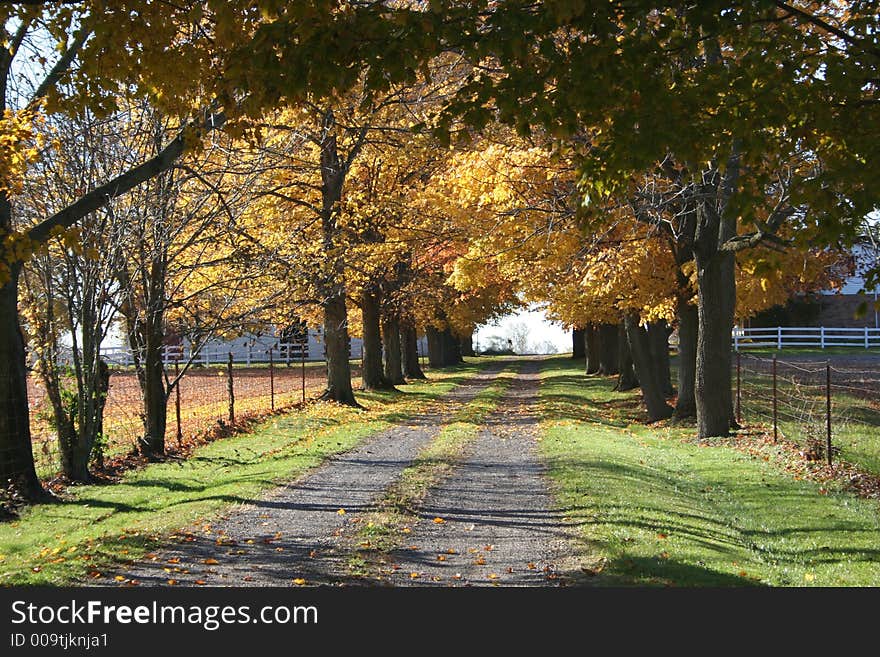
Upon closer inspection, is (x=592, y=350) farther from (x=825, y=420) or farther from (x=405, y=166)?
(x=825, y=420)

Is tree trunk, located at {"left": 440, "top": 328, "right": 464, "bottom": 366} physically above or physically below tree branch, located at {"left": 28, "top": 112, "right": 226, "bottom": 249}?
below

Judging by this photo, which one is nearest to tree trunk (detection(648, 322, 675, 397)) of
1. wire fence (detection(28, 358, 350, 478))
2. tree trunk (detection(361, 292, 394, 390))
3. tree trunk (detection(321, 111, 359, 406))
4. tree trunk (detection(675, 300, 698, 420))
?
tree trunk (detection(675, 300, 698, 420))

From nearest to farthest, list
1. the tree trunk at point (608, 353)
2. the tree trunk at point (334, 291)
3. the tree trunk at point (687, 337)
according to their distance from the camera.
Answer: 1. the tree trunk at point (687, 337)
2. the tree trunk at point (334, 291)
3. the tree trunk at point (608, 353)

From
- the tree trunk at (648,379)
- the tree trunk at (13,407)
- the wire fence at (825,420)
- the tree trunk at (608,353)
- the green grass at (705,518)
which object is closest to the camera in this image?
the green grass at (705,518)

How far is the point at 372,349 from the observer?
107 feet

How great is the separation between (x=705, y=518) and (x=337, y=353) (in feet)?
54.6

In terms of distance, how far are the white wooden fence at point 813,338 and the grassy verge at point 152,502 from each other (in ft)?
117

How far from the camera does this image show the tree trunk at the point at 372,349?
3156cm

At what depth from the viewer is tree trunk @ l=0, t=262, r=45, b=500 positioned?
11.4 m

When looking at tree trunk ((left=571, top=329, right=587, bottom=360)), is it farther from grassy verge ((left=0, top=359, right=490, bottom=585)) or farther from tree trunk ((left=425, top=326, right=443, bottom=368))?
grassy verge ((left=0, top=359, right=490, bottom=585))

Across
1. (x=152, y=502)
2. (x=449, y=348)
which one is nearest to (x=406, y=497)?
(x=152, y=502)

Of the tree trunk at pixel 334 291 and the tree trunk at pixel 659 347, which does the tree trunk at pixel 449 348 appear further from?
the tree trunk at pixel 659 347

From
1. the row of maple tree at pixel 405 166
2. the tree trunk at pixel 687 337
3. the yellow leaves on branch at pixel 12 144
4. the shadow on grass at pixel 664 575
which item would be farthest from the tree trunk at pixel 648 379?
the yellow leaves on branch at pixel 12 144

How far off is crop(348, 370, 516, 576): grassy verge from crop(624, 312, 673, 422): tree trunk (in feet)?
14.4
